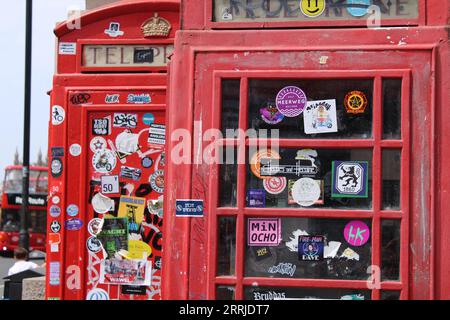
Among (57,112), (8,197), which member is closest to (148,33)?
(57,112)

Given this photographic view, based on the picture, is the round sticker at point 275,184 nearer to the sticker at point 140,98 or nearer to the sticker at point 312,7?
the sticker at point 312,7

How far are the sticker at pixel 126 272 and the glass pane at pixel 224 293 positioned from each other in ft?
7.20

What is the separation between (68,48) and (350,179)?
137 inches

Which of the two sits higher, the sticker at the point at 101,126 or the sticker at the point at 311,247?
the sticker at the point at 101,126

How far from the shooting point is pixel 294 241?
4.07 meters

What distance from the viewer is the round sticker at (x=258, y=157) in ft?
13.5

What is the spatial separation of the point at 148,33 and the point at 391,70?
3029 millimetres

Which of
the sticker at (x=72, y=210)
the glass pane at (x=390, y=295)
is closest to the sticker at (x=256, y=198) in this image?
the glass pane at (x=390, y=295)

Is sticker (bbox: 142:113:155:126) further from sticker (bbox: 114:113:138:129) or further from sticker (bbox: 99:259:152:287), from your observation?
sticker (bbox: 99:259:152:287)

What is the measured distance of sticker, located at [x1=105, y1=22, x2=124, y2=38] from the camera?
6.61m

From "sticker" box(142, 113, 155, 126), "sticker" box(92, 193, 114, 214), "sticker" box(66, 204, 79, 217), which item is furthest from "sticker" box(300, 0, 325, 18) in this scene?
"sticker" box(66, 204, 79, 217)

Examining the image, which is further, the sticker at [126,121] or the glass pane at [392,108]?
the sticker at [126,121]

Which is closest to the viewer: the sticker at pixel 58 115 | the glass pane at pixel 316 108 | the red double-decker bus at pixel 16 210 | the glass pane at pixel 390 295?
the glass pane at pixel 390 295

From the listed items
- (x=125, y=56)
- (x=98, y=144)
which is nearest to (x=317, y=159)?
(x=98, y=144)
